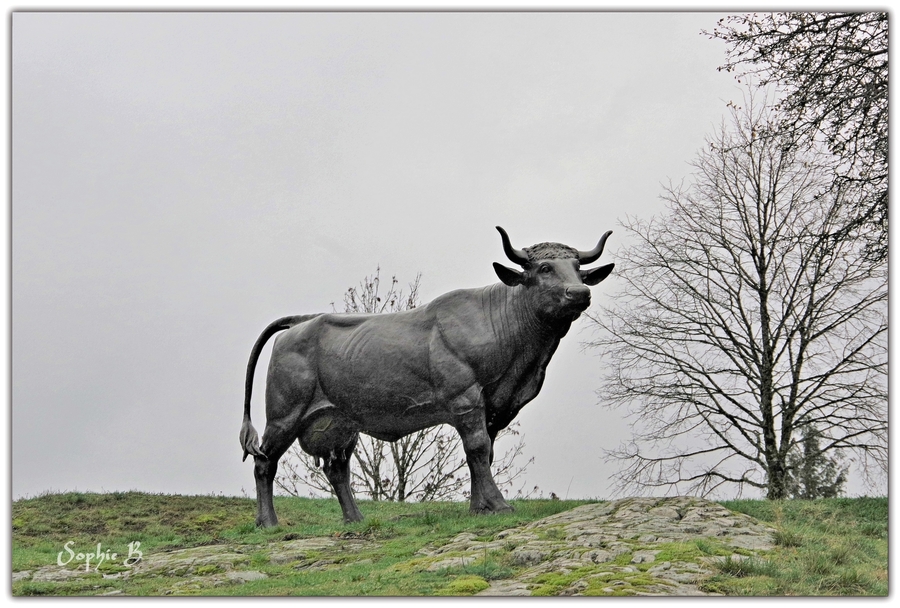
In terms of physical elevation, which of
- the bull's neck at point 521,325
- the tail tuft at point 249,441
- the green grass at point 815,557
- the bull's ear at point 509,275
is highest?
the bull's ear at point 509,275

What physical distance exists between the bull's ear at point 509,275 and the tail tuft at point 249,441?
12.9 feet

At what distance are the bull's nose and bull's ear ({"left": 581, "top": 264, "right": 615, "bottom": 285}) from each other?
34.7 inches

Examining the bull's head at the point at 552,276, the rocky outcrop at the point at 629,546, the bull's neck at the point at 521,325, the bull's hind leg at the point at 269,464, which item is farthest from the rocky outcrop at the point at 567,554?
the bull's head at the point at 552,276

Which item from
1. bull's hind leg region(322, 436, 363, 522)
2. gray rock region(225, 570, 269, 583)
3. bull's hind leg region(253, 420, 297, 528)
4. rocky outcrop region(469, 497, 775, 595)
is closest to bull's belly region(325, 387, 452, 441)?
bull's hind leg region(322, 436, 363, 522)

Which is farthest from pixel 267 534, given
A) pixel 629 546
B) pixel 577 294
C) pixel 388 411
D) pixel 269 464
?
pixel 629 546

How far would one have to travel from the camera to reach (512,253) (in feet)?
39.4

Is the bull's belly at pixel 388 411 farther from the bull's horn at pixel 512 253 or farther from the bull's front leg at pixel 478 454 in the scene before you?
the bull's horn at pixel 512 253

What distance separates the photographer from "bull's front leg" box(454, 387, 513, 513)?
39.6 feet

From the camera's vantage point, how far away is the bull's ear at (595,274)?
12414mm

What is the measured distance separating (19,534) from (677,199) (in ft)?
41.2

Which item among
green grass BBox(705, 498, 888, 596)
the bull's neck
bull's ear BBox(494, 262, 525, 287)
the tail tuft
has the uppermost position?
bull's ear BBox(494, 262, 525, 287)

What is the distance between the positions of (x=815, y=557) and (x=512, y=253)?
4.70 meters

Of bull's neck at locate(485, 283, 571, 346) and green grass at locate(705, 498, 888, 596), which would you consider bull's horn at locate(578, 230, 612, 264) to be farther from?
green grass at locate(705, 498, 888, 596)

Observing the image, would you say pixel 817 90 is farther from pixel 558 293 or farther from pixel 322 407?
pixel 322 407
